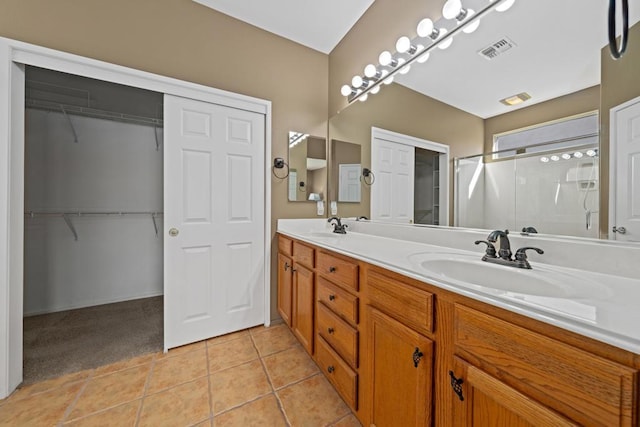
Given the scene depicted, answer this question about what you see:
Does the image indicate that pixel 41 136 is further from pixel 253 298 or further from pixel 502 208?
pixel 502 208

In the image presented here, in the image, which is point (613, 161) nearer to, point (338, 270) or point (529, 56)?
point (529, 56)

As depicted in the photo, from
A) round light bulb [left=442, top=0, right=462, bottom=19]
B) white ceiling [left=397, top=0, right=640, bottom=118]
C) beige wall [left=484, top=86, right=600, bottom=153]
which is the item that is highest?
round light bulb [left=442, top=0, right=462, bottom=19]

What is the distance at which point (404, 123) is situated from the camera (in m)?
1.65

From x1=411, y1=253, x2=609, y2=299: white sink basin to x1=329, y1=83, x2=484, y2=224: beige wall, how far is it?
0.45m

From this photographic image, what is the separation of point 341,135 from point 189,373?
2175mm

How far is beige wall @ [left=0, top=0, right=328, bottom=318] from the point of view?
1.46m

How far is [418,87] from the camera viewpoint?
1.59m

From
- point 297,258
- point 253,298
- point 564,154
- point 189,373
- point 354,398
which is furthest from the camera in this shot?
point 253,298

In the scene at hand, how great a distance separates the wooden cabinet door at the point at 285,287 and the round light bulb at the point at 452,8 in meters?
1.78

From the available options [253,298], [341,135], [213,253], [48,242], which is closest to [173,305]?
[213,253]

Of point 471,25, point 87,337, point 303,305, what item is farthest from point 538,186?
point 87,337

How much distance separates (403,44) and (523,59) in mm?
800

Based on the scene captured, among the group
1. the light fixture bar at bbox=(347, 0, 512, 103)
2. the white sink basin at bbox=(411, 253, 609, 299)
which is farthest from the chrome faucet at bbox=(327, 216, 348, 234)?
the light fixture bar at bbox=(347, 0, 512, 103)

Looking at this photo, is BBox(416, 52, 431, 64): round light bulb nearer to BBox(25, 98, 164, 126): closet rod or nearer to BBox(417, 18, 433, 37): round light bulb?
BBox(417, 18, 433, 37): round light bulb
